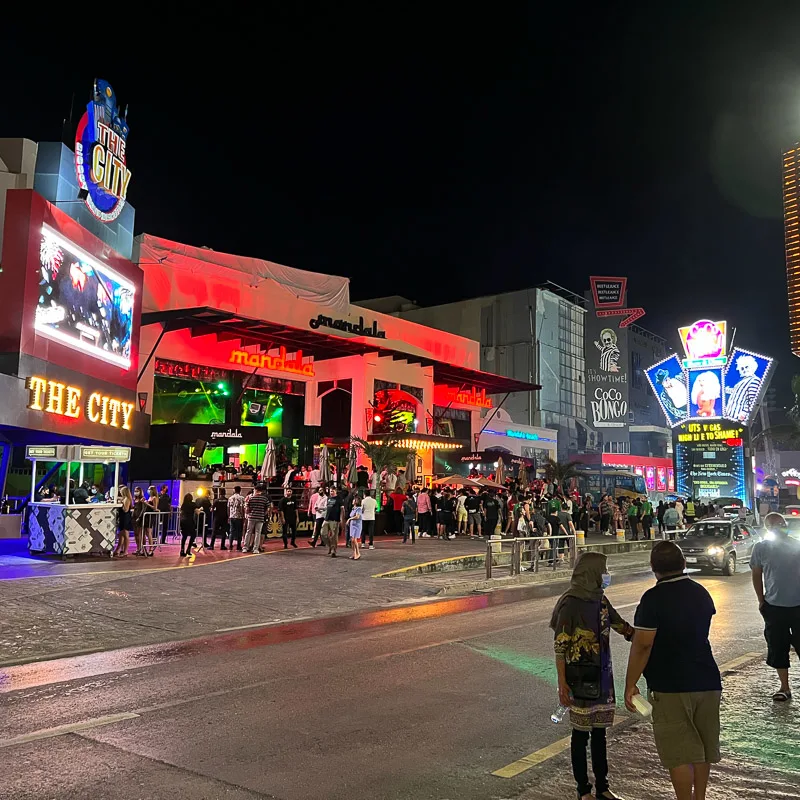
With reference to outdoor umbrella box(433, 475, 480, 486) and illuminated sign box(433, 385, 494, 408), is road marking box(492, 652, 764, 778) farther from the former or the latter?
illuminated sign box(433, 385, 494, 408)

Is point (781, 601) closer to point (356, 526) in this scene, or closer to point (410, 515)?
point (356, 526)

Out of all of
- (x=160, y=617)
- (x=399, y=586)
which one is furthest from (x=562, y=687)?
(x=399, y=586)

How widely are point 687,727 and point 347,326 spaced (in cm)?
3329

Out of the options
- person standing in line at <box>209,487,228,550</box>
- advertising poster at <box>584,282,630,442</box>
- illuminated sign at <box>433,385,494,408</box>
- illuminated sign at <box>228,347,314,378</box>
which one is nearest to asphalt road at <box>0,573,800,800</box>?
person standing in line at <box>209,487,228,550</box>

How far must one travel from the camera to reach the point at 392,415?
34719 millimetres

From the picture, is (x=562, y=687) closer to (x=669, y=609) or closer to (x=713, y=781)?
(x=669, y=609)

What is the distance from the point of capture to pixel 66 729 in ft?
19.1

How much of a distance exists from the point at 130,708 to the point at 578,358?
6410cm

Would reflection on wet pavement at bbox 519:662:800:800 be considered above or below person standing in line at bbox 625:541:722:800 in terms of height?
below

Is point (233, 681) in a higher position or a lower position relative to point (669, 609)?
lower

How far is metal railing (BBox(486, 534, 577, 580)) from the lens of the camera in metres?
16.7

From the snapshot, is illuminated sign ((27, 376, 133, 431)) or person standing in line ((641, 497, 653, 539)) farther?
person standing in line ((641, 497, 653, 539))

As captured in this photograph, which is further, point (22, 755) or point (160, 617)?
point (160, 617)

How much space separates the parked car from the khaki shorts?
15.8 meters
